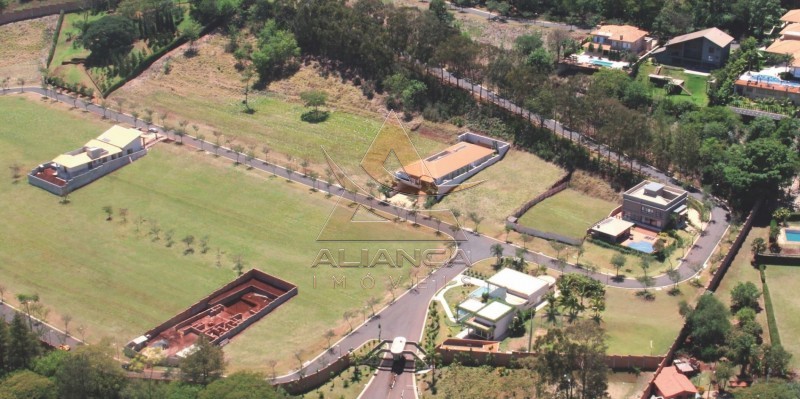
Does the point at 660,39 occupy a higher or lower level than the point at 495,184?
higher

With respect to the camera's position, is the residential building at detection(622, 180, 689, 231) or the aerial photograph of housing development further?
the residential building at detection(622, 180, 689, 231)

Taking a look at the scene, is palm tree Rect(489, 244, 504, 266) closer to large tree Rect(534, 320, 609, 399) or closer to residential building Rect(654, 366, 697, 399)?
residential building Rect(654, 366, 697, 399)

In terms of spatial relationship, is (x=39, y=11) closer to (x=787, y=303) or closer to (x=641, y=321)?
(x=641, y=321)

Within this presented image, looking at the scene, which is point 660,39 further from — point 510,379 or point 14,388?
point 14,388

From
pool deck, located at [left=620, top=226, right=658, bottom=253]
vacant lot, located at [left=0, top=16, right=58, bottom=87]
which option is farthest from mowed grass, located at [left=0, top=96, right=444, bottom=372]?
vacant lot, located at [left=0, top=16, right=58, bottom=87]

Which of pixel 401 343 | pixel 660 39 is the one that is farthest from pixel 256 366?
pixel 660 39

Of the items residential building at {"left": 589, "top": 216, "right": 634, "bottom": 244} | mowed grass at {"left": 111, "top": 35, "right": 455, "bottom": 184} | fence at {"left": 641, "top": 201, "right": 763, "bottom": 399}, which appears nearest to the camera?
fence at {"left": 641, "top": 201, "right": 763, "bottom": 399}
